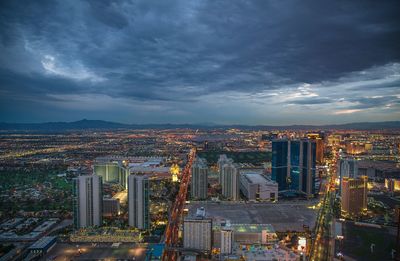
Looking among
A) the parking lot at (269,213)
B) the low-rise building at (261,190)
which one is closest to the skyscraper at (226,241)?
the parking lot at (269,213)

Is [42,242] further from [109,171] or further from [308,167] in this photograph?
[308,167]

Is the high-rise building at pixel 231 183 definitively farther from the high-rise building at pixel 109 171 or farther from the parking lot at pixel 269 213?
the high-rise building at pixel 109 171

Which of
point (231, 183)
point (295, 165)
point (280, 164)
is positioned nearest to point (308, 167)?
point (295, 165)

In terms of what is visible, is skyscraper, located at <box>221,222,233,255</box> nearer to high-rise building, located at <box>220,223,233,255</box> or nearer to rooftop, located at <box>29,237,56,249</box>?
high-rise building, located at <box>220,223,233,255</box>

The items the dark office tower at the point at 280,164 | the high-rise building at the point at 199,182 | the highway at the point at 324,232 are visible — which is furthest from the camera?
the dark office tower at the point at 280,164

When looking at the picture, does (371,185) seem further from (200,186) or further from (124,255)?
(124,255)

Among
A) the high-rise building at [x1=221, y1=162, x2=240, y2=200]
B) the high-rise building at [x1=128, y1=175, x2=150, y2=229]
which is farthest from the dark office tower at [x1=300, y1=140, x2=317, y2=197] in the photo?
the high-rise building at [x1=128, y1=175, x2=150, y2=229]

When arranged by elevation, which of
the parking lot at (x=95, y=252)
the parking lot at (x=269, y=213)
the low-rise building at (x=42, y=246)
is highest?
the low-rise building at (x=42, y=246)
